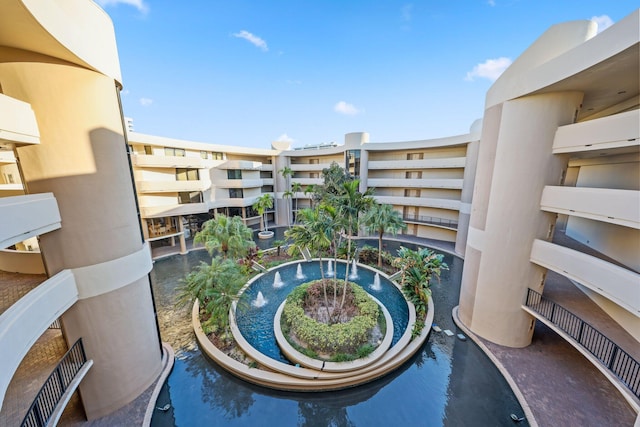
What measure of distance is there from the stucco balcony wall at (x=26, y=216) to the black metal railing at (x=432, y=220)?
26.7 metres

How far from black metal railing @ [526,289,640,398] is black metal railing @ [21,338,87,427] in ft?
51.3

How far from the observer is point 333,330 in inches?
420

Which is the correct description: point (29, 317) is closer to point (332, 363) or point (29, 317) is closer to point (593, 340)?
point (332, 363)

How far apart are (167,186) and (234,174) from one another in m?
8.51

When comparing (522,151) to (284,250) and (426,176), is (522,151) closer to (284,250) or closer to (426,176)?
(426,176)

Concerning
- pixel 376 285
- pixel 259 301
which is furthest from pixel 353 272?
pixel 259 301

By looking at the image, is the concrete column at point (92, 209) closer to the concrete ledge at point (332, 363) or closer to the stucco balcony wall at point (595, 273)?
the concrete ledge at point (332, 363)

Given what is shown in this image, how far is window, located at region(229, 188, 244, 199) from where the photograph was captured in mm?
28391

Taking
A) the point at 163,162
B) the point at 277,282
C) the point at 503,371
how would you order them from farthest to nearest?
the point at 163,162, the point at 277,282, the point at 503,371

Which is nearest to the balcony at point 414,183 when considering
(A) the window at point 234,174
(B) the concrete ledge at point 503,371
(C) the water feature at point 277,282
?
(B) the concrete ledge at point 503,371

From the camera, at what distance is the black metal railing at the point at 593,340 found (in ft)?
23.2

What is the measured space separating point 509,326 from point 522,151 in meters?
7.64

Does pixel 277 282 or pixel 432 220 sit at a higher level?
pixel 432 220

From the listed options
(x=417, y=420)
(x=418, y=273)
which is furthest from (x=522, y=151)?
(x=417, y=420)
